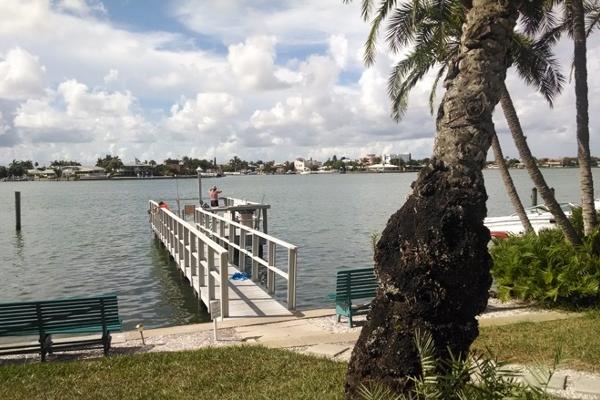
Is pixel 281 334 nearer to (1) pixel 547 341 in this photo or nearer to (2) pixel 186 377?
(2) pixel 186 377

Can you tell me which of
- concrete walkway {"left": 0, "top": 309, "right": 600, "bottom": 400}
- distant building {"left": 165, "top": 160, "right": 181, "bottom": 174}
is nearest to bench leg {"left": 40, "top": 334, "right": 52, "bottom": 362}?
concrete walkway {"left": 0, "top": 309, "right": 600, "bottom": 400}

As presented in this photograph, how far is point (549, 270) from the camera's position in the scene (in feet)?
34.5

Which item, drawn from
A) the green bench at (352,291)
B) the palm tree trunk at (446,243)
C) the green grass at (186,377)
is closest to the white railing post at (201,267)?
the green bench at (352,291)

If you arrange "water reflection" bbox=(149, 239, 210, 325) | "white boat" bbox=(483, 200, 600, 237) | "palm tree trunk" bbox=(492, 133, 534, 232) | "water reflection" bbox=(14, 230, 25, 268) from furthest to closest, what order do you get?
"water reflection" bbox=(14, 230, 25, 268), "white boat" bbox=(483, 200, 600, 237), "palm tree trunk" bbox=(492, 133, 534, 232), "water reflection" bbox=(149, 239, 210, 325)

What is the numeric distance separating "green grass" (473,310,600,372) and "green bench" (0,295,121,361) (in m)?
5.17

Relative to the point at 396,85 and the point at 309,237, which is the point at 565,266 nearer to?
the point at 396,85

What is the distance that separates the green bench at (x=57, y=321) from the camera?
26.3 feet

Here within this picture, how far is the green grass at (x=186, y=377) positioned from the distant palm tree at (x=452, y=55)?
6785mm

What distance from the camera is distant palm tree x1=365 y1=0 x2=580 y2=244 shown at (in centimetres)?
1250

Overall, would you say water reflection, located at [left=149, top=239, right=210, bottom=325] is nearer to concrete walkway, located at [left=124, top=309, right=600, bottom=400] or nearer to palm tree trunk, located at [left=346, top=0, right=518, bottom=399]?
concrete walkway, located at [left=124, top=309, right=600, bottom=400]

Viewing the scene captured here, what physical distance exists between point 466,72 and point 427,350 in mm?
2126

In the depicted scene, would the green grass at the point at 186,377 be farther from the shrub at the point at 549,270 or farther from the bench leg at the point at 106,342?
the shrub at the point at 549,270

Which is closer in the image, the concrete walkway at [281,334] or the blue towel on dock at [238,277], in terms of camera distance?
the concrete walkway at [281,334]

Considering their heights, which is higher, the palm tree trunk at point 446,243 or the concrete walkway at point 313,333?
the palm tree trunk at point 446,243
